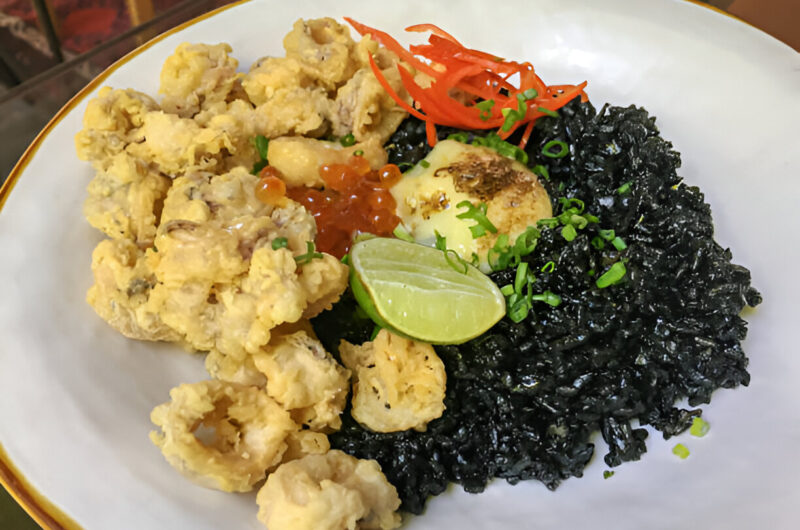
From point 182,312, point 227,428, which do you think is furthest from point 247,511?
point 182,312

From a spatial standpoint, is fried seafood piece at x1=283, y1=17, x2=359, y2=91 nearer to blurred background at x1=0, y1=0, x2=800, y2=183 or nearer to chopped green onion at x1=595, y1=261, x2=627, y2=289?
chopped green onion at x1=595, y1=261, x2=627, y2=289

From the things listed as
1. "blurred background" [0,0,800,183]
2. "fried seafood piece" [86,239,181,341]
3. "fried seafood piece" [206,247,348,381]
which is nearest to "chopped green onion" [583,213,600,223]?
"fried seafood piece" [206,247,348,381]

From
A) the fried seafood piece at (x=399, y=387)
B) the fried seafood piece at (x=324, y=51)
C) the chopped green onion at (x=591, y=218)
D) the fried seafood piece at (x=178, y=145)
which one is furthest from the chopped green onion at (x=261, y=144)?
the chopped green onion at (x=591, y=218)

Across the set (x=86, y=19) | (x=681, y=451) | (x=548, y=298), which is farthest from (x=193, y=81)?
(x=86, y=19)

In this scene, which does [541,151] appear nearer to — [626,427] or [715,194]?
[715,194]

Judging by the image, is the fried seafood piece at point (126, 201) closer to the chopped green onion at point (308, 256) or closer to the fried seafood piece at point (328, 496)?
the chopped green onion at point (308, 256)
